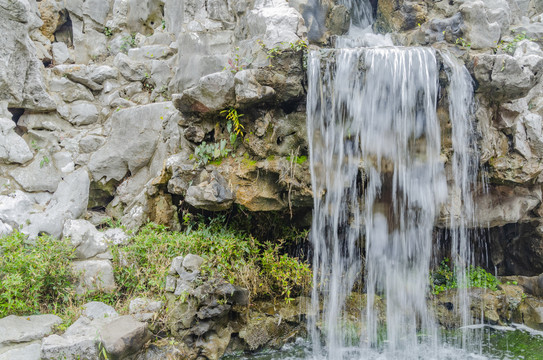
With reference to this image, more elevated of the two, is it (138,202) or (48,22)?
(48,22)

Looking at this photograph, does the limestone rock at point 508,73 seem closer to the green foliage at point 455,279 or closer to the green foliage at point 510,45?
the green foliage at point 510,45

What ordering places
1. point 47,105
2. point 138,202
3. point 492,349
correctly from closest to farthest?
point 492,349 < point 138,202 < point 47,105

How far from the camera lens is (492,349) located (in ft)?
18.8

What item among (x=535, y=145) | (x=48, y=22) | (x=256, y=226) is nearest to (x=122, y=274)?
(x=256, y=226)

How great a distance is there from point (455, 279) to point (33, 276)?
24.4ft

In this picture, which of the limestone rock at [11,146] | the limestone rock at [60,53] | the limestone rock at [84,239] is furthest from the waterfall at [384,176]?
the limestone rock at [60,53]

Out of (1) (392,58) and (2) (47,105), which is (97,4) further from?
(1) (392,58)

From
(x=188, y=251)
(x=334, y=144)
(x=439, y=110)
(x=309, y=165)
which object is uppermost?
(x=439, y=110)

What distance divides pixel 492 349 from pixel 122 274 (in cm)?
611

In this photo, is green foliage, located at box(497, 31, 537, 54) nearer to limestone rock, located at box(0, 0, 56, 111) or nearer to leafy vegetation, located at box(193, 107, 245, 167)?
leafy vegetation, located at box(193, 107, 245, 167)

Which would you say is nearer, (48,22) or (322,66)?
(322,66)

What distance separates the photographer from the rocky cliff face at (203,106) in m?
6.14

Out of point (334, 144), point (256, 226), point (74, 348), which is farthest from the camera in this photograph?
point (256, 226)

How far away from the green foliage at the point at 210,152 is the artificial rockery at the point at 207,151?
0.03 m
